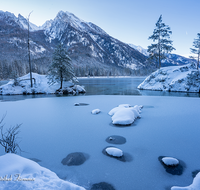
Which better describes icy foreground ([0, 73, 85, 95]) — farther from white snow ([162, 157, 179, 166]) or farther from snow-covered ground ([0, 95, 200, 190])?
white snow ([162, 157, 179, 166])

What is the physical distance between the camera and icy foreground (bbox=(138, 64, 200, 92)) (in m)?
19.6

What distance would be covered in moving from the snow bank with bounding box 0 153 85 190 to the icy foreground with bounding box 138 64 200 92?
23.0m

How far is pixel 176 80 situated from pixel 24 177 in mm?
23869

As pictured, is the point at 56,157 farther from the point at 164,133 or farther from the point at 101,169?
the point at 164,133

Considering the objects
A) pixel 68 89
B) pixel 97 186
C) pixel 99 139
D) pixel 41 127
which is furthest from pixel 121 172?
pixel 68 89

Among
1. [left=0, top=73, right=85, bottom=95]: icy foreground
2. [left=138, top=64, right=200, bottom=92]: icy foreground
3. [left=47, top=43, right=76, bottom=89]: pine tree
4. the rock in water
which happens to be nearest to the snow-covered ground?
the rock in water

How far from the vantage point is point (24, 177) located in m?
2.13

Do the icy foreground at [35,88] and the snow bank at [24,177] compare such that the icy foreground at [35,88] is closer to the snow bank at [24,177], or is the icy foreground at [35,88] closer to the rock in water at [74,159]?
the rock in water at [74,159]

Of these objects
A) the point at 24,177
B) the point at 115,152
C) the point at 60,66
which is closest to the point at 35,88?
the point at 60,66

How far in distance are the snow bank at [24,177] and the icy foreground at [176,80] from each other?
23.0 meters

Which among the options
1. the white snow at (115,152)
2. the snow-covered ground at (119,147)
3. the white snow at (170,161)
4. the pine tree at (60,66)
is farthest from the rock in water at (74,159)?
the pine tree at (60,66)

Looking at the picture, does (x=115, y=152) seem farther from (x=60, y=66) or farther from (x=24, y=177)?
(x=60, y=66)

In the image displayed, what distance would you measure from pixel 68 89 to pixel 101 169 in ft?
62.3

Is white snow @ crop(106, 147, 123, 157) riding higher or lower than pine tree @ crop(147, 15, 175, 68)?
lower
